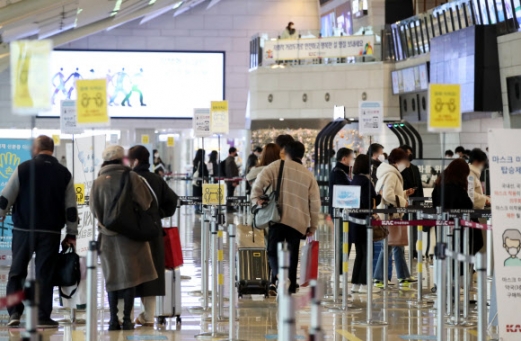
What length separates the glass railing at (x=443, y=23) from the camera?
85.3 feet

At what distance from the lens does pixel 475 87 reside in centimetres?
2706

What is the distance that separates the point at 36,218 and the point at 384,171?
4725mm

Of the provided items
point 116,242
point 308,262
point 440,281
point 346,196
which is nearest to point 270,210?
point 346,196

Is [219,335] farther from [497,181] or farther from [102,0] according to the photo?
[102,0]

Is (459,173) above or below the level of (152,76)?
below

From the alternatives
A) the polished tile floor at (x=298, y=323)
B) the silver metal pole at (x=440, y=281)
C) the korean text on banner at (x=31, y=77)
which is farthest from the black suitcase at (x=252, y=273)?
the korean text on banner at (x=31, y=77)

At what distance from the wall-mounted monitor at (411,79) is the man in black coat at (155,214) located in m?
22.8

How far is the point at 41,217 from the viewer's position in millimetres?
9336

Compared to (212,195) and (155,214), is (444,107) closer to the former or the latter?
(155,214)

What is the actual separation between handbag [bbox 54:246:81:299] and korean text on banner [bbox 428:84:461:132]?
324cm

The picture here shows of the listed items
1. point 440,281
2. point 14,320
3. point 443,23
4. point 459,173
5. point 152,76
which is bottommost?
point 14,320

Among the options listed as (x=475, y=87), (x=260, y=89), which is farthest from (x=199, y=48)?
(x=475, y=87)

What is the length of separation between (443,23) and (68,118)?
764 inches

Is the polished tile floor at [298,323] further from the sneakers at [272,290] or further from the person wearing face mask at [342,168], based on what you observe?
the person wearing face mask at [342,168]
